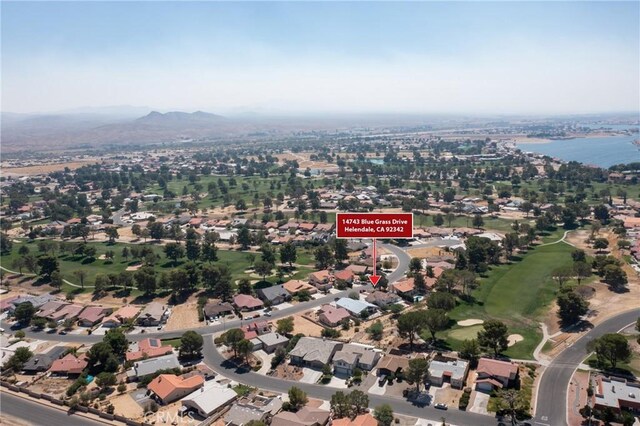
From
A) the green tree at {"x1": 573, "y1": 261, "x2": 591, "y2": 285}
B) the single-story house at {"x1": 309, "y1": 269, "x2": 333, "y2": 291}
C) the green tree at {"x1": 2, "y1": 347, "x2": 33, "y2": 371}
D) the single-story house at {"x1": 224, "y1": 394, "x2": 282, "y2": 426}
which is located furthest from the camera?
the single-story house at {"x1": 309, "y1": 269, "x2": 333, "y2": 291}

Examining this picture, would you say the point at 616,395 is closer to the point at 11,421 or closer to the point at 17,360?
the point at 11,421

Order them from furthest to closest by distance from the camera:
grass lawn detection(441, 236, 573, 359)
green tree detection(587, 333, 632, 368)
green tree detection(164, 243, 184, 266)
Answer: green tree detection(164, 243, 184, 266) → grass lawn detection(441, 236, 573, 359) → green tree detection(587, 333, 632, 368)

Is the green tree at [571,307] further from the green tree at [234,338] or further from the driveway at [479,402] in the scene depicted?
the green tree at [234,338]

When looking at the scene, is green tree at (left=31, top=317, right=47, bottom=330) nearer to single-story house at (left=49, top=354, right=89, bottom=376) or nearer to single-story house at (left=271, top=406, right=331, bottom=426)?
single-story house at (left=49, top=354, right=89, bottom=376)

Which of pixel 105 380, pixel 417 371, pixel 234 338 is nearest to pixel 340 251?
pixel 234 338

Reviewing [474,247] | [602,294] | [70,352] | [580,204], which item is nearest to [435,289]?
[474,247]

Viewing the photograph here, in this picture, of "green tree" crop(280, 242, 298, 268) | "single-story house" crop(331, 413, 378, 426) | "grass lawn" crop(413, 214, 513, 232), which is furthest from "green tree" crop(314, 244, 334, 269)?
"single-story house" crop(331, 413, 378, 426)
